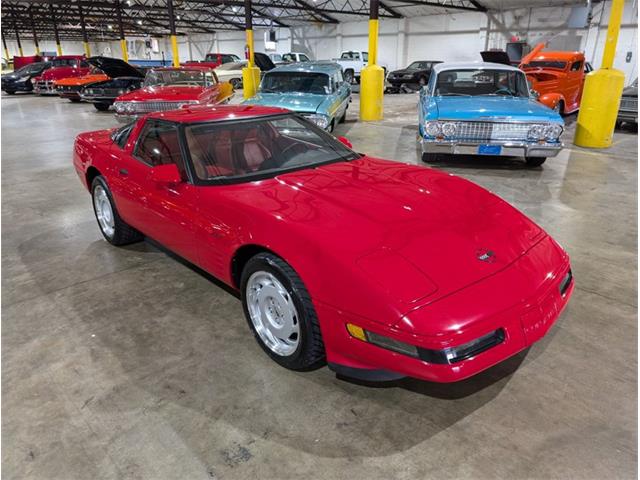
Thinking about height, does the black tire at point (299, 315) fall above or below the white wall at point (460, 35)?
below

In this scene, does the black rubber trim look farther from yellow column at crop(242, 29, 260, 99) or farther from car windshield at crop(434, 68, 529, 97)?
yellow column at crop(242, 29, 260, 99)

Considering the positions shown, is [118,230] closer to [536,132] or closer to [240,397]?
[240,397]

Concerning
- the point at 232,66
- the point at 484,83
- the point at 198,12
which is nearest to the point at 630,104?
the point at 484,83

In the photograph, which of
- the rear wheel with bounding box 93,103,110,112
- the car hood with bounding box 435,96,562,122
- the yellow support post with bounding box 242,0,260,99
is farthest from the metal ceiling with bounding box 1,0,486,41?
the car hood with bounding box 435,96,562,122

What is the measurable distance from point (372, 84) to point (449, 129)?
18.5 ft

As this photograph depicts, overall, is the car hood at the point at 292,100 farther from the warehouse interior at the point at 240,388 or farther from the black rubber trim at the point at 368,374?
the black rubber trim at the point at 368,374

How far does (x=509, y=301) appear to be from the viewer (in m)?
1.93

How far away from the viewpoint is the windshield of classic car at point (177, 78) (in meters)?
10.6

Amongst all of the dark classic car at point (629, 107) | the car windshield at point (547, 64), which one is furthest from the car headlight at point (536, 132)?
the car windshield at point (547, 64)

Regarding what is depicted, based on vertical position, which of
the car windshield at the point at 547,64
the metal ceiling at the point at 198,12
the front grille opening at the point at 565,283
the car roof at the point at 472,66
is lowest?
the front grille opening at the point at 565,283

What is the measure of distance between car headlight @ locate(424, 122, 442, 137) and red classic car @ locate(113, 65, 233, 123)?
5456mm

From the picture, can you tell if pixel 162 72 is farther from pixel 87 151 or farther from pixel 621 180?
pixel 621 180

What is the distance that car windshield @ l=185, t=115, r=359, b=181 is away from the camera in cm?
286

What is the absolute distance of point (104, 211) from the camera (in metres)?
4.12
